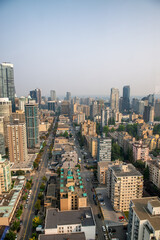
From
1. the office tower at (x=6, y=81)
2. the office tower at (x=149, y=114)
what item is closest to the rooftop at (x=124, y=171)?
the office tower at (x=149, y=114)

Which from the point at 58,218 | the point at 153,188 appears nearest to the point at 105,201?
the point at 153,188

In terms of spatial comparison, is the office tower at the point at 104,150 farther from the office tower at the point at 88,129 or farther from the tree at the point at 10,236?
the tree at the point at 10,236

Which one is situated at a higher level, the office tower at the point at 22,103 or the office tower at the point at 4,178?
the office tower at the point at 22,103

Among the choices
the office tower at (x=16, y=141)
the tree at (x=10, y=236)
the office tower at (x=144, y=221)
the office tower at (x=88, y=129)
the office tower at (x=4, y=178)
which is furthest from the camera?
the office tower at (x=88, y=129)

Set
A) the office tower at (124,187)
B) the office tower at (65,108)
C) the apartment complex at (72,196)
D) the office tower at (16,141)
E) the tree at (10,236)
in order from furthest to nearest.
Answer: the office tower at (65,108) < the office tower at (16,141) < the office tower at (124,187) < the apartment complex at (72,196) < the tree at (10,236)

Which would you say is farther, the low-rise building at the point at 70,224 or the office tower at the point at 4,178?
the office tower at the point at 4,178

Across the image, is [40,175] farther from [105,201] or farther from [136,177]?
[136,177]

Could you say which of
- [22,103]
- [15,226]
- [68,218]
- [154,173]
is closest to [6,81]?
[22,103]

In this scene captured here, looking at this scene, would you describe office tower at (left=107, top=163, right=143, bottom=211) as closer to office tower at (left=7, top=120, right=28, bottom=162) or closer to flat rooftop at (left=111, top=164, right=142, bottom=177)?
flat rooftop at (left=111, top=164, right=142, bottom=177)
